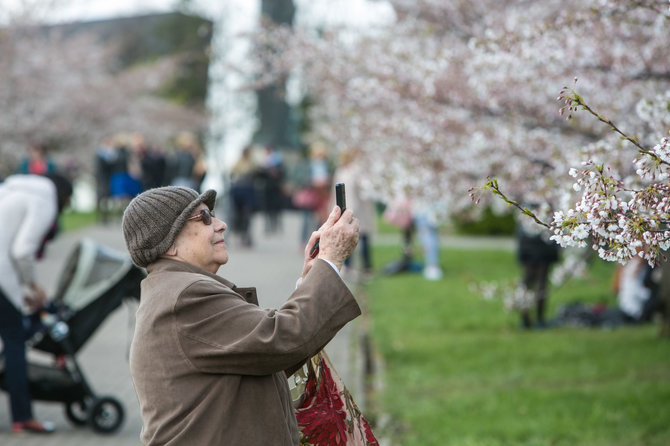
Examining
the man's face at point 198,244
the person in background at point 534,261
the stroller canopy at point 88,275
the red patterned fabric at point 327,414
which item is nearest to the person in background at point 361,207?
the person in background at point 534,261

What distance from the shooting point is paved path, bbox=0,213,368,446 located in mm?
6809

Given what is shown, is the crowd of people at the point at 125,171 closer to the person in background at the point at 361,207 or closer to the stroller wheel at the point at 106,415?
the person in background at the point at 361,207

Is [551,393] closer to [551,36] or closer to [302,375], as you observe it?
[551,36]

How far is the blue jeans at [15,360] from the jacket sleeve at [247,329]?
3860 millimetres

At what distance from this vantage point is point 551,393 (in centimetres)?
746

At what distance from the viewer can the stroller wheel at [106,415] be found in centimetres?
682

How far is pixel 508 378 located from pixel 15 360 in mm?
3907

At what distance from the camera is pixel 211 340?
2844 millimetres

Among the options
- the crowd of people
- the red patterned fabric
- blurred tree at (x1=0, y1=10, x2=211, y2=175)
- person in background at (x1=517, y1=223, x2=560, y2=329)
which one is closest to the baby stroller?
the red patterned fabric

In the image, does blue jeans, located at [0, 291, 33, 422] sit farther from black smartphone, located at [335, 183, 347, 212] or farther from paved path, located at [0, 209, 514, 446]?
black smartphone, located at [335, 183, 347, 212]

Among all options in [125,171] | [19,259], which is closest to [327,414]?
[19,259]

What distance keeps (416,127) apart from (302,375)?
491 centimetres

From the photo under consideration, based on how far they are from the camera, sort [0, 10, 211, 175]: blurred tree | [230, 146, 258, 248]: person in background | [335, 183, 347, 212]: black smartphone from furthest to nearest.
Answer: [0, 10, 211, 175]: blurred tree → [230, 146, 258, 248]: person in background → [335, 183, 347, 212]: black smartphone

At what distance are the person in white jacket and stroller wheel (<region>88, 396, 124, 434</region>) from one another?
34 centimetres
